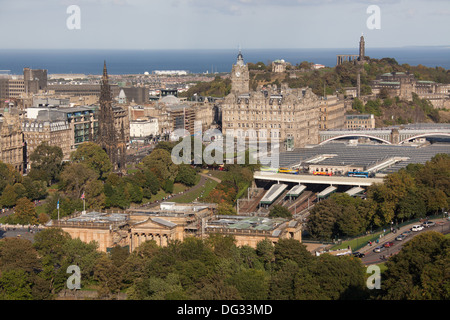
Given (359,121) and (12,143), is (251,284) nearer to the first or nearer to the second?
(12,143)

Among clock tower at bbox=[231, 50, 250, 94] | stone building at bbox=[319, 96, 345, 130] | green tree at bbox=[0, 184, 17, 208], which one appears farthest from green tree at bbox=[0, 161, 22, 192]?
stone building at bbox=[319, 96, 345, 130]

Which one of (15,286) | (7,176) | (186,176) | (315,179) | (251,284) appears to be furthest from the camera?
(186,176)

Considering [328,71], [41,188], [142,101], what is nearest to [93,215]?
[41,188]

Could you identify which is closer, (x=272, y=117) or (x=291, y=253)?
(x=291, y=253)

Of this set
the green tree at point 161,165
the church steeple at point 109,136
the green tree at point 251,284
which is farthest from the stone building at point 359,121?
the green tree at point 251,284

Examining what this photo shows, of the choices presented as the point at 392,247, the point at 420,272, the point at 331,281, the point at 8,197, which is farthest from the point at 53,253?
the point at 420,272

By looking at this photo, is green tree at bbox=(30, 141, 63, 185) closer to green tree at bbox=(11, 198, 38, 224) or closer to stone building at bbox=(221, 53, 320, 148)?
green tree at bbox=(11, 198, 38, 224)
